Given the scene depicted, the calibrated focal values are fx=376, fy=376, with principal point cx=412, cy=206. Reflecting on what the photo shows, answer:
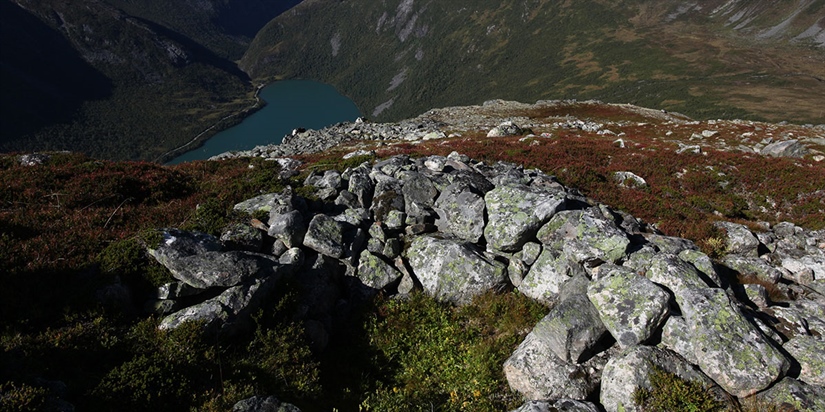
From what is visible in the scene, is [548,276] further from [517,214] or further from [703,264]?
[703,264]

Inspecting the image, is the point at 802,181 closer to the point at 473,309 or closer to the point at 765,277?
the point at 765,277

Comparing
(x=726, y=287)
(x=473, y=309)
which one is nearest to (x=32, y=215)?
(x=473, y=309)

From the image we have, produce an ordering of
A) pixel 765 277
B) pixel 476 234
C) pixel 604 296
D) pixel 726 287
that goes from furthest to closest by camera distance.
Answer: pixel 476 234 → pixel 765 277 → pixel 726 287 → pixel 604 296

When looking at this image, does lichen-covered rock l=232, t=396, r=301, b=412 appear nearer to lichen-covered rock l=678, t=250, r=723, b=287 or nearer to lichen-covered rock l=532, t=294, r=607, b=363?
lichen-covered rock l=532, t=294, r=607, b=363

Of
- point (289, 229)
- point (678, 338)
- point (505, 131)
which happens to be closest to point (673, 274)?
point (678, 338)

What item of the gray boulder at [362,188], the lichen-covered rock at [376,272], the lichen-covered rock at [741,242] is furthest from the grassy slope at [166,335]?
the gray boulder at [362,188]

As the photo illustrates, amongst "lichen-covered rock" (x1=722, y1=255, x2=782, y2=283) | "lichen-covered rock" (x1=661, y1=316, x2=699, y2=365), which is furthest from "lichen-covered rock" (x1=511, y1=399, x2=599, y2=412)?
"lichen-covered rock" (x1=722, y1=255, x2=782, y2=283)
